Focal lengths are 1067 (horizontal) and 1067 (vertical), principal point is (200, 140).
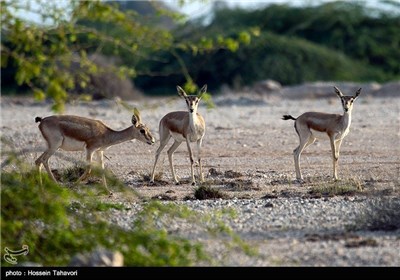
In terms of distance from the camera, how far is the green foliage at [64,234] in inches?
355

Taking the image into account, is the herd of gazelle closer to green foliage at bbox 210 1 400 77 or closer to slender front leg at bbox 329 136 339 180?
slender front leg at bbox 329 136 339 180

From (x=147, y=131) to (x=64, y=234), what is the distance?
5691 millimetres

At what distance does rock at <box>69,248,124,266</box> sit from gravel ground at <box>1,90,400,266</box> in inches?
36.6

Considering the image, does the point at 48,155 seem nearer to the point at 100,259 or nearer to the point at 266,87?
the point at 100,259

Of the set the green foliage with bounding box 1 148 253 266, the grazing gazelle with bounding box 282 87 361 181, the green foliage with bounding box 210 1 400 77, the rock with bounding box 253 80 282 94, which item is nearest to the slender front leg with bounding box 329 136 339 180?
the grazing gazelle with bounding box 282 87 361 181

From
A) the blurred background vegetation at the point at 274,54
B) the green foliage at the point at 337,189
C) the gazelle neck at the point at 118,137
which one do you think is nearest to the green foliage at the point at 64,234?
the green foliage at the point at 337,189

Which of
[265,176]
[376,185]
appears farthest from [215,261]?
[265,176]

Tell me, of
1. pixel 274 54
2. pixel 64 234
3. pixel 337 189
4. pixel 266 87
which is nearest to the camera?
pixel 64 234

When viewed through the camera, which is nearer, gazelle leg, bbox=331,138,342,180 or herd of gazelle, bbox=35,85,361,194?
herd of gazelle, bbox=35,85,361,194

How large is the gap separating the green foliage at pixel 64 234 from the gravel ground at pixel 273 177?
0.30 meters

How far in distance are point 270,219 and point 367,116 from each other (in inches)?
555

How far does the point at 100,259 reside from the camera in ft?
28.2

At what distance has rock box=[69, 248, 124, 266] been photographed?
8.59 m

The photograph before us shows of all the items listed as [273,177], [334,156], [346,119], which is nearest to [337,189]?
[334,156]
